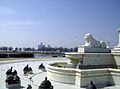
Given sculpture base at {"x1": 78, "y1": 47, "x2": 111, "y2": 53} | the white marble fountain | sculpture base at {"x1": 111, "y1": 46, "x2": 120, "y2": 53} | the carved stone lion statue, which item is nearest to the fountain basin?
the white marble fountain

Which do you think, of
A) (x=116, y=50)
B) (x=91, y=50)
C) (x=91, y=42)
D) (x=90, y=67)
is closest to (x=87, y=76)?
(x=90, y=67)

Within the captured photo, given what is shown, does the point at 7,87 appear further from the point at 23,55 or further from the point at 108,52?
the point at 23,55

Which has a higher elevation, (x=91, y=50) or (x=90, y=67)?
(x=91, y=50)

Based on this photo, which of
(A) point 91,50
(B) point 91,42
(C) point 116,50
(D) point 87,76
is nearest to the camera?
(D) point 87,76

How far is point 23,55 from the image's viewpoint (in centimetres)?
4272

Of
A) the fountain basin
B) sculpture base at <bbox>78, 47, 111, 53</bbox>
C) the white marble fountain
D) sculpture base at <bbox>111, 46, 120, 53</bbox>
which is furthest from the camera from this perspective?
sculpture base at <bbox>111, 46, 120, 53</bbox>

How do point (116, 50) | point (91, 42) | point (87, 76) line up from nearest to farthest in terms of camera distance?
point (87, 76) < point (91, 42) < point (116, 50)

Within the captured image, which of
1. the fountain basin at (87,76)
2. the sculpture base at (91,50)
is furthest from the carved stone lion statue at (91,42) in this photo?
the fountain basin at (87,76)

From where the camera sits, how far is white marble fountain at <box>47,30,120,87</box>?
41.7 feet

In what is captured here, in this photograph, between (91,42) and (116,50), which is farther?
(116,50)

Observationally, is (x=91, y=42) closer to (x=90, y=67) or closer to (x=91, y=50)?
(x=91, y=50)

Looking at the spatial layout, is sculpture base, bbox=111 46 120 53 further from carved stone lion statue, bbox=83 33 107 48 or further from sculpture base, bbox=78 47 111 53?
carved stone lion statue, bbox=83 33 107 48

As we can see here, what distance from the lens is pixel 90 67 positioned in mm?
14695

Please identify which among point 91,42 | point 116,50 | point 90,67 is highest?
point 91,42
